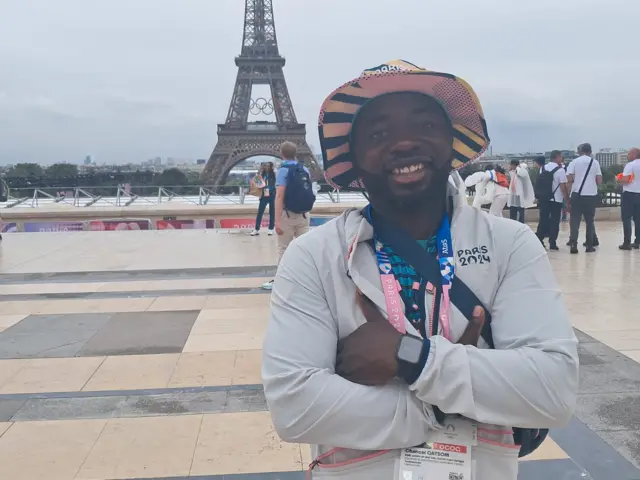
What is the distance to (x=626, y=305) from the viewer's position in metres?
6.06

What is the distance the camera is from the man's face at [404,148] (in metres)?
1.43

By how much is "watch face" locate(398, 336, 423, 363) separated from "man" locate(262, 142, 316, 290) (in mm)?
5210

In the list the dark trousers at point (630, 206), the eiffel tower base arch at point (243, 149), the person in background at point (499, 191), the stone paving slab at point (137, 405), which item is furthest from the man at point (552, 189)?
the eiffel tower base arch at point (243, 149)

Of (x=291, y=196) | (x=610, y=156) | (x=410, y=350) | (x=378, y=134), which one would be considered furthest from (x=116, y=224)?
(x=610, y=156)

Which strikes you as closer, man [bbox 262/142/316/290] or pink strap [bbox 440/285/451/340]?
pink strap [bbox 440/285/451/340]

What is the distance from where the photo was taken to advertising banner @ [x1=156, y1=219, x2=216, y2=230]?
51.6 ft

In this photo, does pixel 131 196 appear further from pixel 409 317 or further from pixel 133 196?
pixel 409 317

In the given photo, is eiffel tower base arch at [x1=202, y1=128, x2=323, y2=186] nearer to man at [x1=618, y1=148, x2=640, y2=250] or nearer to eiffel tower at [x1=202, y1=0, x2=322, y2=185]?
eiffel tower at [x1=202, y1=0, x2=322, y2=185]

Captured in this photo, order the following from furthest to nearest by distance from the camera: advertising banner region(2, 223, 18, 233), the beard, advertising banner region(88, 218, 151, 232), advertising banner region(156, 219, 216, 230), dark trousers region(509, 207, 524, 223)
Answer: advertising banner region(2, 223, 18, 233), advertising banner region(88, 218, 151, 232), advertising banner region(156, 219, 216, 230), dark trousers region(509, 207, 524, 223), the beard

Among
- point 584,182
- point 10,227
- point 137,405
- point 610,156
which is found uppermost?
point 610,156

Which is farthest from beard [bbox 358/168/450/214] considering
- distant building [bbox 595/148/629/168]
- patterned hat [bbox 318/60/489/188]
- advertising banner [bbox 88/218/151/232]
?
distant building [bbox 595/148/629/168]

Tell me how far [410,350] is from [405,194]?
1.26 ft

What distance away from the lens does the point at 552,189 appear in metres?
9.61

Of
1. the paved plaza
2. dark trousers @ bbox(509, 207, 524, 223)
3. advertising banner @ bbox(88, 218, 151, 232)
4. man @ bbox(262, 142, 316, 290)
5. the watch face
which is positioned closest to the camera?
the watch face
